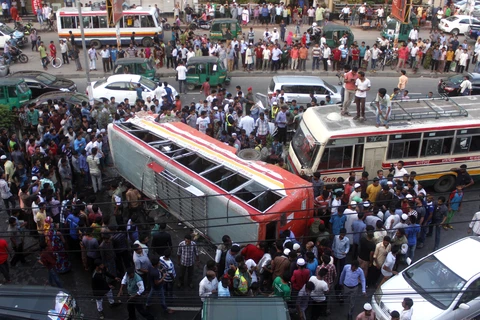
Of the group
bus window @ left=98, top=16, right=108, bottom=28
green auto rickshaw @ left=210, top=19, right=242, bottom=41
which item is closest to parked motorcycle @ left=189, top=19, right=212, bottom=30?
green auto rickshaw @ left=210, top=19, right=242, bottom=41

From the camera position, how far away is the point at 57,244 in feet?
34.0

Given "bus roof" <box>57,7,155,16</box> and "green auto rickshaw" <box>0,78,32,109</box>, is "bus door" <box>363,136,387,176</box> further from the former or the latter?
"bus roof" <box>57,7,155,16</box>

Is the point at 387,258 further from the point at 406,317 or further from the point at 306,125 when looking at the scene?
the point at 306,125

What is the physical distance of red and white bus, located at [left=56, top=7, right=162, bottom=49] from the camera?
87.5ft


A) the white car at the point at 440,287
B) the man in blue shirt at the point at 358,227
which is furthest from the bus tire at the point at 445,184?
the man in blue shirt at the point at 358,227

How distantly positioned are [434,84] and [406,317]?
17707 mm

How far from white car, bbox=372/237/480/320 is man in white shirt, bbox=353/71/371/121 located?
14.4ft

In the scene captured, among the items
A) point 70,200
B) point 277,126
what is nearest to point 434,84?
point 277,126

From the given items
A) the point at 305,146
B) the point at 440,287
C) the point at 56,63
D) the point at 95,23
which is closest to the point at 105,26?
the point at 95,23

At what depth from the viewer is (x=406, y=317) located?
27.1ft

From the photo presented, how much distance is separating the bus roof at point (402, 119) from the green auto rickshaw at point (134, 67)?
9972mm

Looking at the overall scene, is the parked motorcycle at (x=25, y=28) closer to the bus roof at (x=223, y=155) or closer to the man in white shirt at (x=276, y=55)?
the man in white shirt at (x=276, y=55)

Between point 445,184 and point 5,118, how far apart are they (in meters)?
13.2

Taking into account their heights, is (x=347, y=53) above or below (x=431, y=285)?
above
